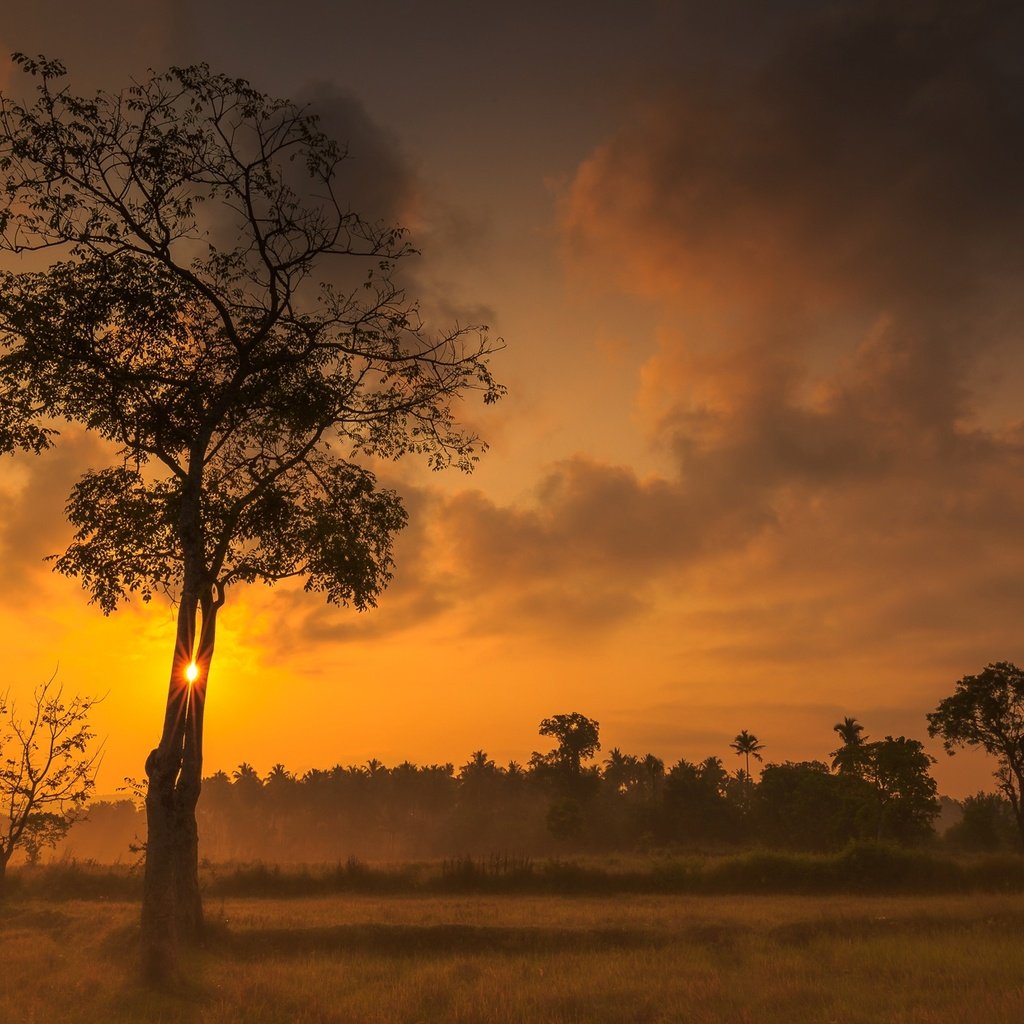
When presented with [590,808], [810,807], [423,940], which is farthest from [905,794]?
[423,940]

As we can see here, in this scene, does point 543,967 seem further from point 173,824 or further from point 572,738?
point 572,738

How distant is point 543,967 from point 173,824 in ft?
30.6

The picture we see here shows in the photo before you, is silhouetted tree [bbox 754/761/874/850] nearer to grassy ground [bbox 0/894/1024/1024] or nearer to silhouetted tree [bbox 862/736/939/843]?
silhouetted tree [bbox 862/736/939/843]

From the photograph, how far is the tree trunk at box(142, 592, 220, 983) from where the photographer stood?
17734mm

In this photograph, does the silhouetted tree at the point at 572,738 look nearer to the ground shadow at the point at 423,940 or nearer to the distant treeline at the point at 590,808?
the distant treeline at the point at 590,808

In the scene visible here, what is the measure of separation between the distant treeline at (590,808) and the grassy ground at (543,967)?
55.5 feet

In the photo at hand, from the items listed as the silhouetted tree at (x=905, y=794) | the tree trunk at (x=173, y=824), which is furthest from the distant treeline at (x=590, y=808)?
the tree trunk at (x=173, y=824)

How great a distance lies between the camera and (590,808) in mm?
105938

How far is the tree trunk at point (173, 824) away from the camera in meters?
17.7

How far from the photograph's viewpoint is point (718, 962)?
796 inches

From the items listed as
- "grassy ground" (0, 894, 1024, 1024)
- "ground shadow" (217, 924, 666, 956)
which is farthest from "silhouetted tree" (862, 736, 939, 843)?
"ground shadow" (217, 924, 666, 956)

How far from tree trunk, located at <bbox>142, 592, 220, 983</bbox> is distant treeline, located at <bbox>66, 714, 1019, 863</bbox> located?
15.7 metres

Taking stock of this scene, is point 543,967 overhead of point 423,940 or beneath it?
beneath

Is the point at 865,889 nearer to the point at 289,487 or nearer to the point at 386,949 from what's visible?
the point at 386,949
